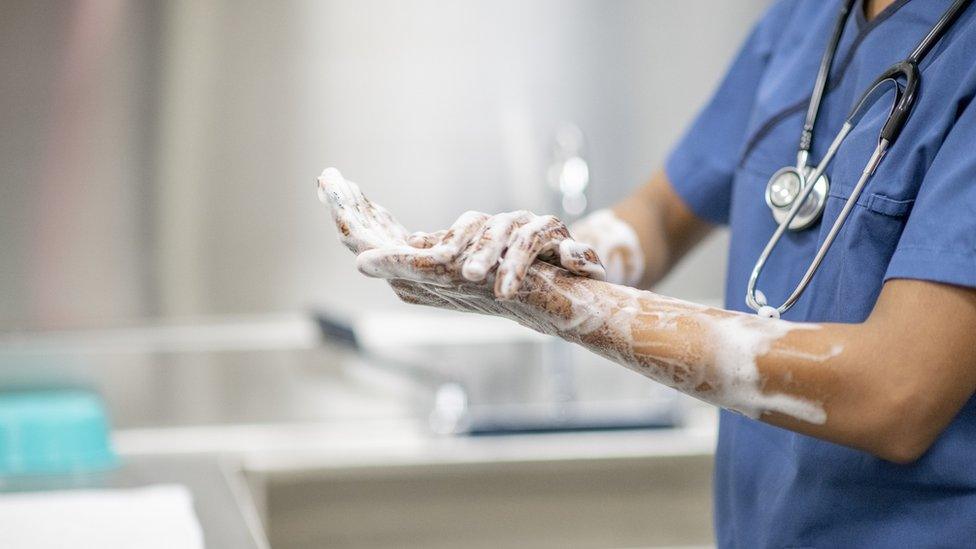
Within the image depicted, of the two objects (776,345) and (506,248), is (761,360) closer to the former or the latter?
(776,345)

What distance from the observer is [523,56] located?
1756 mm

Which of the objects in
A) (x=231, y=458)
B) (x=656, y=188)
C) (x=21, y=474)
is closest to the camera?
(x=656, y=188)

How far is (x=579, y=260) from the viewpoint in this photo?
859 mm

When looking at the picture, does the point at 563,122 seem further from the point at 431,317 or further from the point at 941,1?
the point at 941,1

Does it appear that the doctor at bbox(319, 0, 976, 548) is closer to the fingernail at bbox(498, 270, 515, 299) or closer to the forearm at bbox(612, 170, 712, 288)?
the fingernail at bbox(498, 270, 515, 299)

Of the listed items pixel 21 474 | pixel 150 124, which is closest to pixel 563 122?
pixel 150 124

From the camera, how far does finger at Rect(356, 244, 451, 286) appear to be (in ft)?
2.68

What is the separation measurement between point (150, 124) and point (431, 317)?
548 mm

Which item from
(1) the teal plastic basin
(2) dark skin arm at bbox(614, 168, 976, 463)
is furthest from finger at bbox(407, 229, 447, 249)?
(1) the teal plastic basin

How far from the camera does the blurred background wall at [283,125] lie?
5.43 feet

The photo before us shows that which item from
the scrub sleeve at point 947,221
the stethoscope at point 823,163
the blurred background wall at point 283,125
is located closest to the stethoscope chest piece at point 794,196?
the stethoscope at point 823,163

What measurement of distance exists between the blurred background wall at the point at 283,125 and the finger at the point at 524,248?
913 mm

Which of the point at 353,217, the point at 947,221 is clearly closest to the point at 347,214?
the point at 353,217

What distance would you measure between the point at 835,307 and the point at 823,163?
0.13 metres
